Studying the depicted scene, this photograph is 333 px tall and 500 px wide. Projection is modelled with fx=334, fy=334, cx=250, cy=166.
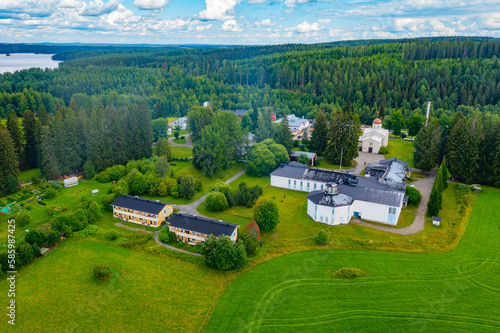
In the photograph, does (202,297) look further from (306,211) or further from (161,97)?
(161,97)

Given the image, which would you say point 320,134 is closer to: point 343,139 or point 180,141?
point 343,139

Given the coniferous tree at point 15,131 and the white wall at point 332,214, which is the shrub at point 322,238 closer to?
the white wall at point 332,214

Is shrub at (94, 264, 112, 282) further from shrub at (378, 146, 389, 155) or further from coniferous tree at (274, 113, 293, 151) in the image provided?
shrub at (378, 146, 389, 155)

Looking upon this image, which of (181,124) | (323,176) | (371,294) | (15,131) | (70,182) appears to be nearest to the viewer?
(371,294)

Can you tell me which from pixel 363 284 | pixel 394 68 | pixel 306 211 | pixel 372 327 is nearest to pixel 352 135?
pixel 306 211

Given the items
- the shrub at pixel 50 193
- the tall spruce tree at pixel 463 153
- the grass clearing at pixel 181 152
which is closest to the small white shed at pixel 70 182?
the shrub at pixel 50 193

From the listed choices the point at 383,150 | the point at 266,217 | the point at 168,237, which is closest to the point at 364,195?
the point at 266,217
